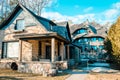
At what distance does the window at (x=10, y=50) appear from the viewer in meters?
22.5

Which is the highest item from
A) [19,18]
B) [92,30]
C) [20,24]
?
[92,30]

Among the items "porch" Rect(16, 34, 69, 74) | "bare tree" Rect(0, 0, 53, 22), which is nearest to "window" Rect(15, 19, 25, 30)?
"porch" Rect(16, 34, 69, 74)

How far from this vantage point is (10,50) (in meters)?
22.9

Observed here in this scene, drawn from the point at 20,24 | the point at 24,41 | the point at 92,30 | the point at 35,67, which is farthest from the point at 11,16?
the point at 92,30

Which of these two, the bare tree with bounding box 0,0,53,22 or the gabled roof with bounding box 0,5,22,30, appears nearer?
the gabled roof with bounding box 0,5,22,30

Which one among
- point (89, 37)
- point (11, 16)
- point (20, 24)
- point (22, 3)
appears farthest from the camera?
point (89, 37)

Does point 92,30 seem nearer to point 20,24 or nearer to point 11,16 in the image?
point 20,24

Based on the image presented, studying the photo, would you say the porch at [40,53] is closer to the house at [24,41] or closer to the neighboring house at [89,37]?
the house at [24,41]

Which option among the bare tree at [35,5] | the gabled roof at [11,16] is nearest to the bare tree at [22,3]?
the bare tree at [35,5]

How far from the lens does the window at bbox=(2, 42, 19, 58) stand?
22453 mm

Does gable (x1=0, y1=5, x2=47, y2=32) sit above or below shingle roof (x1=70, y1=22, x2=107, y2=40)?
below

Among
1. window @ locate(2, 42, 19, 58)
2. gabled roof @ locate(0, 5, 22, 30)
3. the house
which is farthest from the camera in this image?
gabled roof @ locate(0, 5, 22, 30)

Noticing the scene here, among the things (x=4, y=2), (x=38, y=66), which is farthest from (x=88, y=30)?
(x=38, y=66)

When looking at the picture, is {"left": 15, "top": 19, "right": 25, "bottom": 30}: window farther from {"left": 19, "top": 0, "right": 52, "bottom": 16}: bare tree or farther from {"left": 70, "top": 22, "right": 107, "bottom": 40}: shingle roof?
{"left": 70, "top": 22, "right": 107, "bottom": 40}: shingle roof
